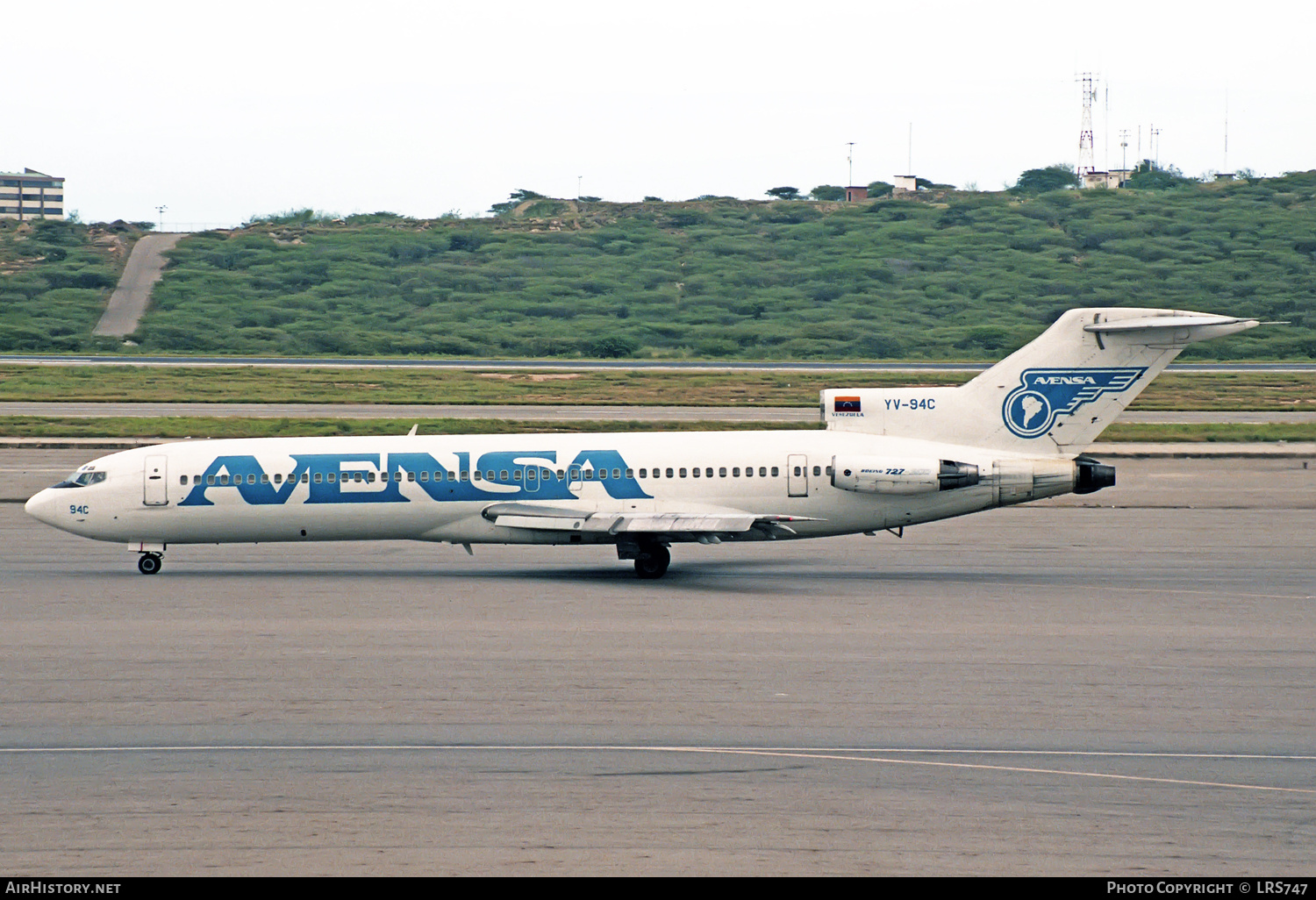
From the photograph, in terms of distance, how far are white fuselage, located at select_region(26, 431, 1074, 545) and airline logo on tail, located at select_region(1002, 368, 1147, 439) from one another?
84 centimetres

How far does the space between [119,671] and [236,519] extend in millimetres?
9728

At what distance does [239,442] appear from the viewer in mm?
29453

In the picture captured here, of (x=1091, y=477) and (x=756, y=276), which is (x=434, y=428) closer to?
(x=1091, y=477)

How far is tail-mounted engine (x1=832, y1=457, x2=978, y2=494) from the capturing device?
90.1 ft

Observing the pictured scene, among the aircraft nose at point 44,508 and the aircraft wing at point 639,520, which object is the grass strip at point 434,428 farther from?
the aircraft wing at point 639,520

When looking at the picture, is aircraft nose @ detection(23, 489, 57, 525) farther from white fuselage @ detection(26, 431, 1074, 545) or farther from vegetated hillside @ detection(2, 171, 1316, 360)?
vegetated hillside @ detection(2, 171, 1316, 360)

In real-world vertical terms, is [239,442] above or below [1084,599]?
above

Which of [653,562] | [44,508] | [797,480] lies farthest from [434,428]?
[797,480]

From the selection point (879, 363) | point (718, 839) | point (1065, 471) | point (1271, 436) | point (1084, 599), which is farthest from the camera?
point (879, 363)

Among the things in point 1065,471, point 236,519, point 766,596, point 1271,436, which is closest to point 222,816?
point 766,596

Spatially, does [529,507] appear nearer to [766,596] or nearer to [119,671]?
[766,596]

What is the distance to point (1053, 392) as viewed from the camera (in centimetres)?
2834

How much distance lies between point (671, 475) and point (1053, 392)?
839 cm

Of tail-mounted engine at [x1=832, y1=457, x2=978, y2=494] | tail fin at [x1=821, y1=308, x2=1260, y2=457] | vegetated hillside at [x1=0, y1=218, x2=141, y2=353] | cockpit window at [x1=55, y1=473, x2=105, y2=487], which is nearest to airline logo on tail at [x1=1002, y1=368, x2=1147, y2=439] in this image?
tail fin at [x1=821, y1=308, x2=1260, y2=457]
